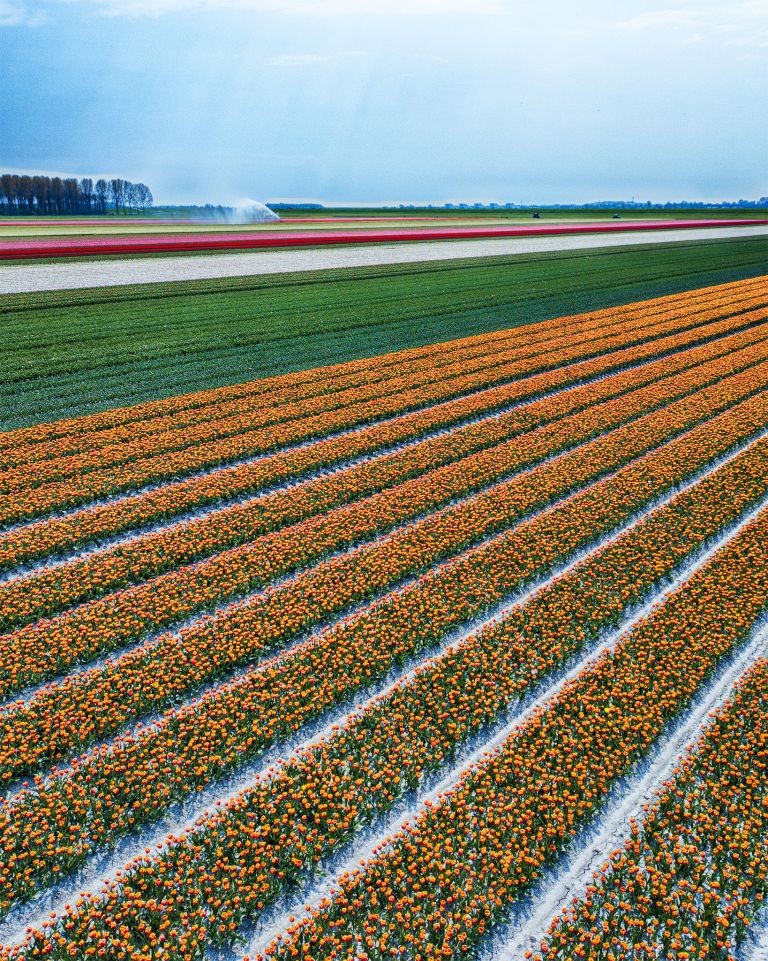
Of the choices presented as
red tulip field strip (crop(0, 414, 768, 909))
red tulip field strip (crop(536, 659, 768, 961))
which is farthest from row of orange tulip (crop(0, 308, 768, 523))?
red tulip field strip (crop(536, 659, 768, 961))

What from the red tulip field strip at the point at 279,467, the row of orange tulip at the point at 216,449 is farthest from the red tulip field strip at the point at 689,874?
the row of orange tulip at the point at 216,449

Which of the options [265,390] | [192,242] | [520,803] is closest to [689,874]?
[520,803]

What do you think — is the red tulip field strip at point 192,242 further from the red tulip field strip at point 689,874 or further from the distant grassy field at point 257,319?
the red tulip field strip at point 689,874

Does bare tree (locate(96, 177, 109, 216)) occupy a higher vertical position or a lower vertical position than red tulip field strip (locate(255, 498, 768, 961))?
higher

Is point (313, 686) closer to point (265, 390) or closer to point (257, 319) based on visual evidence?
point (265, 390)

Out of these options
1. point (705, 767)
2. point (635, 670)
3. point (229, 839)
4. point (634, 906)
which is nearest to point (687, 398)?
point (635, 670)

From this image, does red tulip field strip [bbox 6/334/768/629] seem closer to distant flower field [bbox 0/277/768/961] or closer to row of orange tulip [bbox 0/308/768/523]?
distant flower field [bbox 0/277/768/961]
